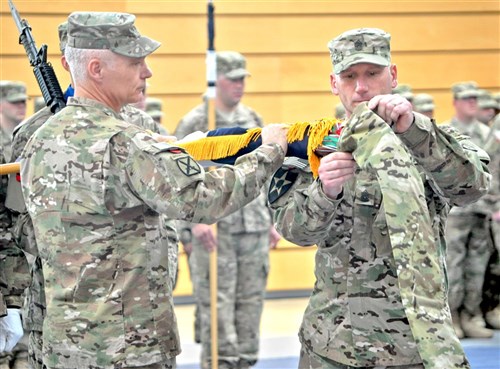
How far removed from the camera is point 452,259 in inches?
344

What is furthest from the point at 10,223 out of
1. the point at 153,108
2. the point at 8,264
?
the point at 153,108

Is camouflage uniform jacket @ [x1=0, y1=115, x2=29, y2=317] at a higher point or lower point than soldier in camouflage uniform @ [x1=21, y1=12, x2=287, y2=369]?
lower

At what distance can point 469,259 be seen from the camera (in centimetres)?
884

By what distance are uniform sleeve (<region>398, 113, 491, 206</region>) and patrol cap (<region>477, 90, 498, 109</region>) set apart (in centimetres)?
643

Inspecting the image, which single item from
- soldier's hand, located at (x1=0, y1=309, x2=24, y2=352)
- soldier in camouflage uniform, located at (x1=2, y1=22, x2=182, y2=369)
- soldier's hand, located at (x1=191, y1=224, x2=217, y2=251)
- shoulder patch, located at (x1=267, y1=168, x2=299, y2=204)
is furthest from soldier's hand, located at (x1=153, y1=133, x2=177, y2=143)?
soldier's hand, located at (x1=191, y1=224, x2=217, y2=251)

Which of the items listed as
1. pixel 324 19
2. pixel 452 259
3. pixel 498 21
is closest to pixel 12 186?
pixel 452 259

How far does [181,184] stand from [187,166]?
0.22ft

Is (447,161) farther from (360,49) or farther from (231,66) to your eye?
(231,66)

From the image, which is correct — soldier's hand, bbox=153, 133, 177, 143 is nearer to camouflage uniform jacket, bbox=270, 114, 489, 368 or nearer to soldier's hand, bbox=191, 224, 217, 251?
camouflage uniform jacket, bbox=270, 114, 489, 368

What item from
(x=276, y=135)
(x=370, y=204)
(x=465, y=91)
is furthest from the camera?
(x=465, y=91)

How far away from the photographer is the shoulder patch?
12.3 feet

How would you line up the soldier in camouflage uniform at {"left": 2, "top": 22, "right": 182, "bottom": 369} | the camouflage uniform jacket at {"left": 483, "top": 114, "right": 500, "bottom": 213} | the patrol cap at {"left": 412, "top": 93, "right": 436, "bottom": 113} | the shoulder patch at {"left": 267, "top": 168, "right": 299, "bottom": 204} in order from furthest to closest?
the patrol cap at {"left": 412, "top": 93, "right": 436, "bottom": 113}
the camouflage uniform jacket at {"left": 483, "top": 114, "right": 500, "bottom": 213}
the soldier in camouflage uniform at {"left": 2, "top": 22, "right": 182, "bottom": 369}
the shoulder patch at {"left": 267, "top": 168, "right": 299, "bottom": 204}

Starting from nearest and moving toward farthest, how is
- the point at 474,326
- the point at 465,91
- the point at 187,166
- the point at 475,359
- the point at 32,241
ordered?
the point at 187,166, the point at 32,241, the point at 475,359, the point at 474,326, the point at 465,91

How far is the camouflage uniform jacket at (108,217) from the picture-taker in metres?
3.37
